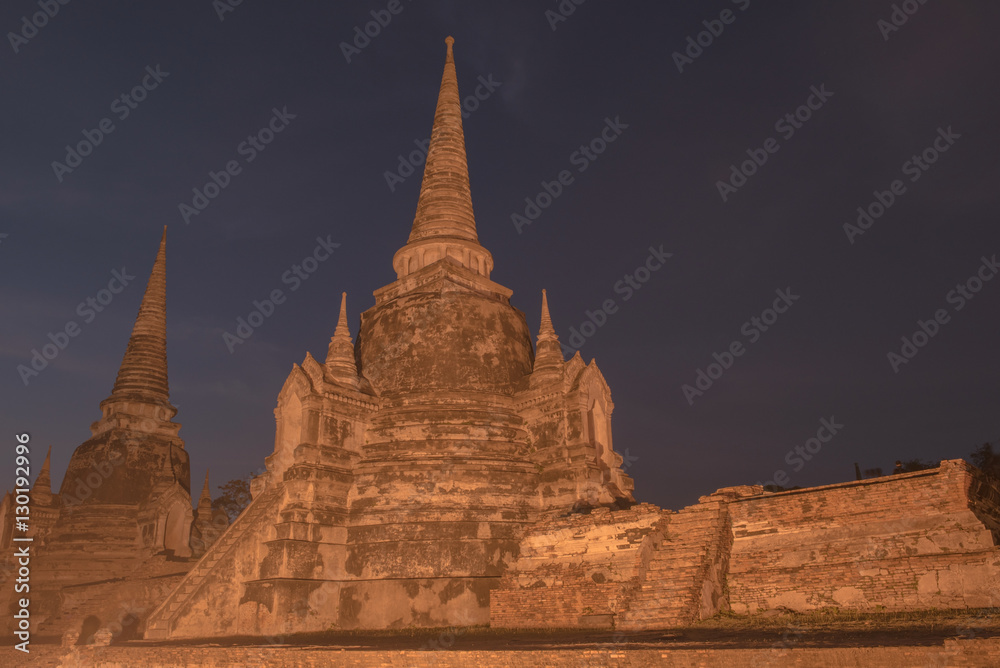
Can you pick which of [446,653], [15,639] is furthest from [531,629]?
[15,639]

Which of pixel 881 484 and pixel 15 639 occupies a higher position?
pixel 881 484

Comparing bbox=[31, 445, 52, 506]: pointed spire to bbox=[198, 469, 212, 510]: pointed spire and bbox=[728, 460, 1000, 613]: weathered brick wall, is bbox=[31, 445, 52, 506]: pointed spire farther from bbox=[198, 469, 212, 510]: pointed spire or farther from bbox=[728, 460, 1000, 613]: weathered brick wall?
bbox=[728, 460, 1000, 613]: weathered brick wall

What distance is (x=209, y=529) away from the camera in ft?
97.2

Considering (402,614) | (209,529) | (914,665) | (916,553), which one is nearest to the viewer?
(914,665)

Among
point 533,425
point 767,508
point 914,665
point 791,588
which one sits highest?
point 533,425

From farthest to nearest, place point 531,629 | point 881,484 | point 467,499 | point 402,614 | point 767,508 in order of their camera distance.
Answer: point 467,499
point 402,614
point 531,629
point 767,508
point 881,484

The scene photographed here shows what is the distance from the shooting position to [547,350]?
21750 mm

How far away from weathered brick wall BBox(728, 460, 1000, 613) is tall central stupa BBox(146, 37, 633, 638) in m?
5.58

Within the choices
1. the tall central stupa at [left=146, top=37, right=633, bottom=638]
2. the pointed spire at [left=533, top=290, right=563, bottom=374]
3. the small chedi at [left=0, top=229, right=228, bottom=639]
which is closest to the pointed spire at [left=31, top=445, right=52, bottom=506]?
the small chedi at [left=0, top=229, right=228, bottom=639]

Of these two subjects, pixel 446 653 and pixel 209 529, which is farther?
pixel 209 529

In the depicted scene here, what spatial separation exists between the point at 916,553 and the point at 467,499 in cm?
959

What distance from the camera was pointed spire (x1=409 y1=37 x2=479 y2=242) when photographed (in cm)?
2508

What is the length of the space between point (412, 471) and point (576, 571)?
520 cm

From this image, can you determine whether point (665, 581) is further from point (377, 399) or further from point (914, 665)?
point (377, 399)
